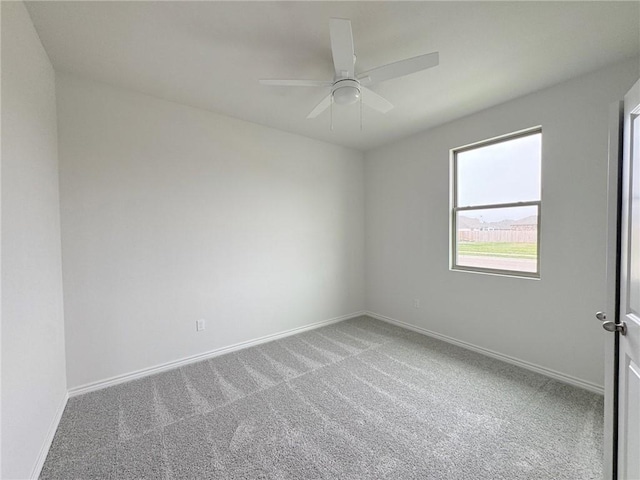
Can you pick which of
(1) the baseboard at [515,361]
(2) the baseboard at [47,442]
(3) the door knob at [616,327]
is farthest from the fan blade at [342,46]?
(1) the baseboard at [515,361]

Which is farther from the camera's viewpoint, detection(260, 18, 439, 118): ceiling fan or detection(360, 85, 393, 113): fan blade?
detection(360, 85, 393, 113): fan blade

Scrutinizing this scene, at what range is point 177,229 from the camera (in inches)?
105

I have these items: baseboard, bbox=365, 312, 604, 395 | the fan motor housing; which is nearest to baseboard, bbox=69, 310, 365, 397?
baseboard, bbox=365, 312, 604, 395

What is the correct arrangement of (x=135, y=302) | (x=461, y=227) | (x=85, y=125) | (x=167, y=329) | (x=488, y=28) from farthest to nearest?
1. (x=461, y=227)
2. (x=167, y=329)
3. (x=135, y=302)
4. (x=85, y=125)
5. (x=488, y=28)

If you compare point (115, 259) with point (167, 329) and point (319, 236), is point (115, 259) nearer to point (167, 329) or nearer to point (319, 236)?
point (167, 329)

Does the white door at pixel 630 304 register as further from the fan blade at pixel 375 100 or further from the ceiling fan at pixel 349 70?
the fan blade at pixel 375 100

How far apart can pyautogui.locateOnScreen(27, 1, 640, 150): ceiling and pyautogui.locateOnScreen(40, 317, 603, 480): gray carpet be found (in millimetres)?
2663

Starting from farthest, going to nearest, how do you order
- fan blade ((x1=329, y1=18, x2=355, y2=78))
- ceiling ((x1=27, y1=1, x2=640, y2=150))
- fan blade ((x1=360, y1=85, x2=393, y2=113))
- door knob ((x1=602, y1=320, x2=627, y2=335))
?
fan blade ((x1=360, y1=85, x2=393, y2=113)), ceiling ((x1=27, y1=1, x2=640, y2=150)), fan blade ((x1=329, y1=18, x2=355, y2=78)), door knob ((x1=602, y1=320, x2=627, y2=335))

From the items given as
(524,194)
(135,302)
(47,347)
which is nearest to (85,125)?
(135,302)

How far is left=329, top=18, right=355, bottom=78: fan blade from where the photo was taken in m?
1.34

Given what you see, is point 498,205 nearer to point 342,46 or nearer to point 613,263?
point 613,263

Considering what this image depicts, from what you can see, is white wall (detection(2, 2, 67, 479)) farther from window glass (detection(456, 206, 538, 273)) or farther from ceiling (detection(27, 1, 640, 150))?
window glass (detection(456, 206, 538, 273))

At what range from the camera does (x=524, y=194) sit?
8.64 feet

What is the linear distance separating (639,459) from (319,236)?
3200mm
